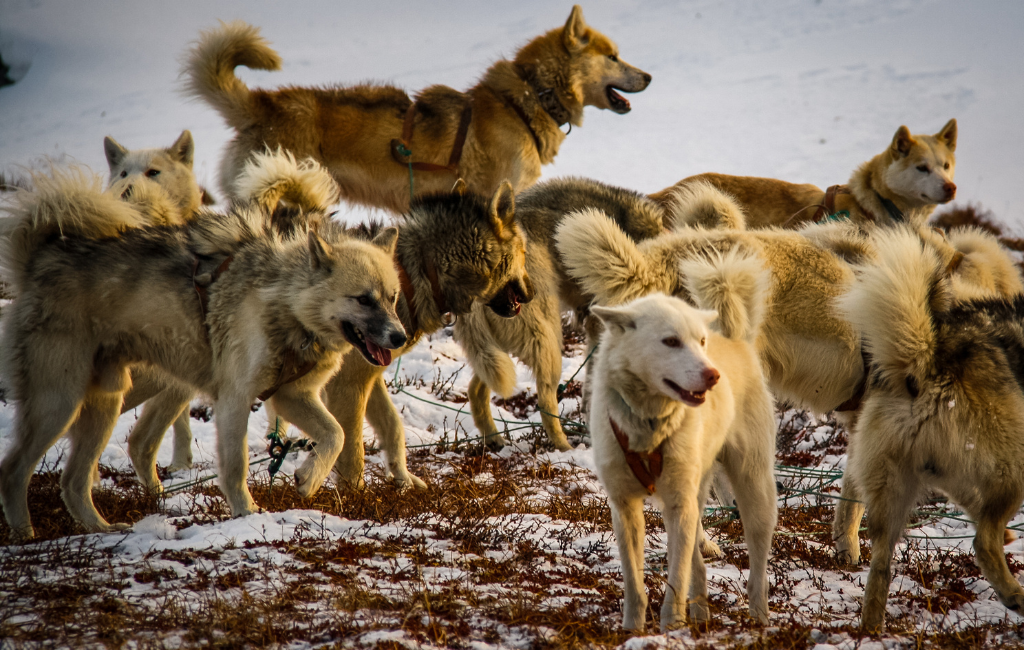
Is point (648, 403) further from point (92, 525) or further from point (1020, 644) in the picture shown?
point (92, 525)

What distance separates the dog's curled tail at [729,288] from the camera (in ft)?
12.2

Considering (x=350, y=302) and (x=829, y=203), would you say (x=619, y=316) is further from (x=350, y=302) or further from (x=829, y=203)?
(x=829, y=203)

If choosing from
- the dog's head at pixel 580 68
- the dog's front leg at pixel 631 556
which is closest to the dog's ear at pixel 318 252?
the dog's front leg at pixel 631 556

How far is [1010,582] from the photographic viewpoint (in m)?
3.49

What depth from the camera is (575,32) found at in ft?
27.0

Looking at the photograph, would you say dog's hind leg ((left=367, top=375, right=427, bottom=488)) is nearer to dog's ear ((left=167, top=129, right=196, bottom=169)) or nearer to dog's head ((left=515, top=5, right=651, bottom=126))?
dog's ear ((left=167, top=129, right=196, bottom=169))

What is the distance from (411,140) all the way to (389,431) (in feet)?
10.9

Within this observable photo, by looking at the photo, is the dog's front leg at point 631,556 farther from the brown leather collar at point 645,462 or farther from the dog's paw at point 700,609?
the dog's paw at point 700,609

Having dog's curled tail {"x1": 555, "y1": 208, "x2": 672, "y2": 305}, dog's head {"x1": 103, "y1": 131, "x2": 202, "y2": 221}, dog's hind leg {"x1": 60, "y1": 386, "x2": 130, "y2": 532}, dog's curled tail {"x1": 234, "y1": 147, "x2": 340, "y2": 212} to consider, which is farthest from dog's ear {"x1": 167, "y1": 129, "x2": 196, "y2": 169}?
dog's curled tail {"x1": 555, "y1": 208, "x2": 672, "y2": 305}

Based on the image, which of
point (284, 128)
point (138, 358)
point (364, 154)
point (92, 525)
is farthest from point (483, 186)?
point (92, 525)

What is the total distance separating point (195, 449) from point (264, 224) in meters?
2.61

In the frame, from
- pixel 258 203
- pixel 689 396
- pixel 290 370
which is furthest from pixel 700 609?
pixel 258 203

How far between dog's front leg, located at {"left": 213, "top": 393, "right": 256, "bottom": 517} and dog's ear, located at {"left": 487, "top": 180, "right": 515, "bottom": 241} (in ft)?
6.96

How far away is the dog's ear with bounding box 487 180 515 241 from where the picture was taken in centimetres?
535
